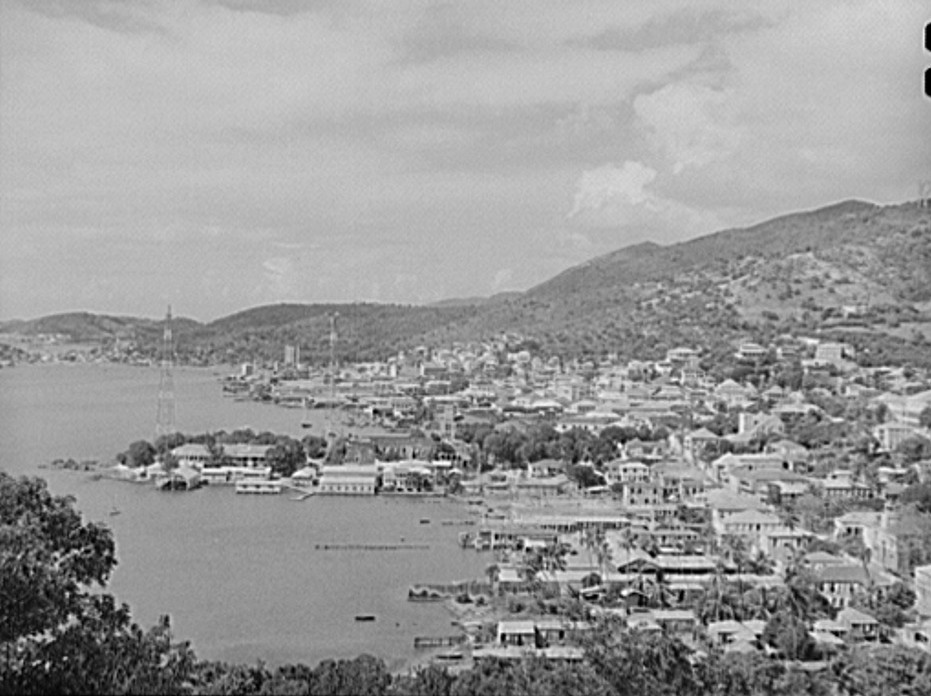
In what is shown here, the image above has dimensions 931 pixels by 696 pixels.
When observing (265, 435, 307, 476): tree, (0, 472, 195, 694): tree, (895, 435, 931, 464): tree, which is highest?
(0, 472, 195, 694): tree

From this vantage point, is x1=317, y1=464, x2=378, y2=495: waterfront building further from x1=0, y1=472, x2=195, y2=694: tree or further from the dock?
x1=0, y1=472, x2=195, y2=694: tree

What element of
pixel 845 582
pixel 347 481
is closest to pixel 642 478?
pixel 347 481

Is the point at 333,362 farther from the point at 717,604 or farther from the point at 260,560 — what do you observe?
the point at 717,604

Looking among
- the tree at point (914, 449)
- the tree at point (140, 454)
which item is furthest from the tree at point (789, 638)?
the tree at point (140, 454)

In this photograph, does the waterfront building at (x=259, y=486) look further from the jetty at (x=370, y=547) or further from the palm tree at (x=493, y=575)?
the palm tree at (x=493, y=575)

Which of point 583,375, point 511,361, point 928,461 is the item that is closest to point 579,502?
point 928,461

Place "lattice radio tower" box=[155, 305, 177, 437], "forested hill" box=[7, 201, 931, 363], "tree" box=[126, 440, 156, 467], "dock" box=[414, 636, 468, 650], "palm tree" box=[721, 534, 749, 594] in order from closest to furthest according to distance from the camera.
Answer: "dock" box=[414, 636, 468, 650] → "palm tree" box=[721, 534, 749, 594] → "tree" box=[126, 440, 156, 467] → "lattice radio tower" box=[155, 305, 177, 437] → "forested hill" box=[7, 201, 931, 363]

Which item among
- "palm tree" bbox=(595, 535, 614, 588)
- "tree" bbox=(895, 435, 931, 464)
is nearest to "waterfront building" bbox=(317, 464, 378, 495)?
"palm tree" bbox=(595, 535, 614, 588)
